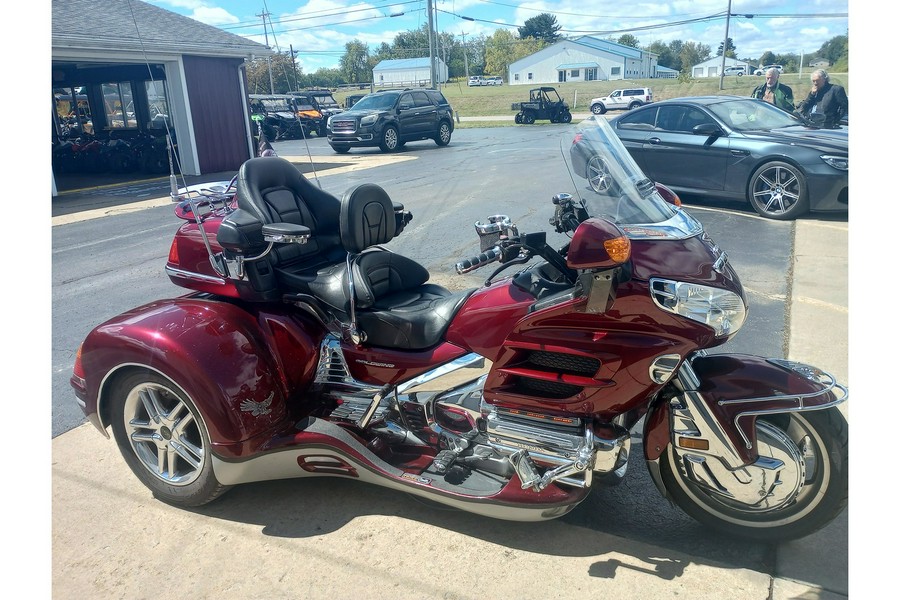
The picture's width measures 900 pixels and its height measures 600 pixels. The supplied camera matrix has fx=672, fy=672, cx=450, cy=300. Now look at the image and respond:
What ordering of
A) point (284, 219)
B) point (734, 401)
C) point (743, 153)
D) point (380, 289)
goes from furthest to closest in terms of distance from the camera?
point (743, 153)
point (284, 219)
point (380, 289)
point (734, 401)

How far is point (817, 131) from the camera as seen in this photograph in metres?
8.55

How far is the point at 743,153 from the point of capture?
855 centimetres

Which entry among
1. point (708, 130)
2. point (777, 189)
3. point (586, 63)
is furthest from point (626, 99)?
point (586, 63)

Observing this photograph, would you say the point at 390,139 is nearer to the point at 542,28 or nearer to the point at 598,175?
the point at 598,175

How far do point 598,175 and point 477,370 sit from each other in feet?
3.09

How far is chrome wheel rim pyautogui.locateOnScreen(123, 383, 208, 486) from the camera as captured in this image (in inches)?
123

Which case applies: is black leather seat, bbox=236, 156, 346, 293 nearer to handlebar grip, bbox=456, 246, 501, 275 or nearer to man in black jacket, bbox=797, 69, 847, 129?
handlebar grip, bbox=456, 246, 501, 275

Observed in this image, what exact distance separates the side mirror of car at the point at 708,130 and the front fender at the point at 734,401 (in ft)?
22.5

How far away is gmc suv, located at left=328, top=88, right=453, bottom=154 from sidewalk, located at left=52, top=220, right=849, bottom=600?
17609 mm

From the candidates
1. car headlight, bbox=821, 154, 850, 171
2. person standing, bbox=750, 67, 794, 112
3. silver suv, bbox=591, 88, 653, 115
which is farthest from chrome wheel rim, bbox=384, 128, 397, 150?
silver suv, bbox=591, 88, 653, 115

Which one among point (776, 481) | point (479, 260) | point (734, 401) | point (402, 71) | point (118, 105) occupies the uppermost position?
point (402, 71)

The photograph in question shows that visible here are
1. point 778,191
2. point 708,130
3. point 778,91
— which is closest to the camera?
point 778,191

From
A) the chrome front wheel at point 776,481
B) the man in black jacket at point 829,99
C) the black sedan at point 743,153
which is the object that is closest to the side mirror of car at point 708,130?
the black sedan at point 743,153
